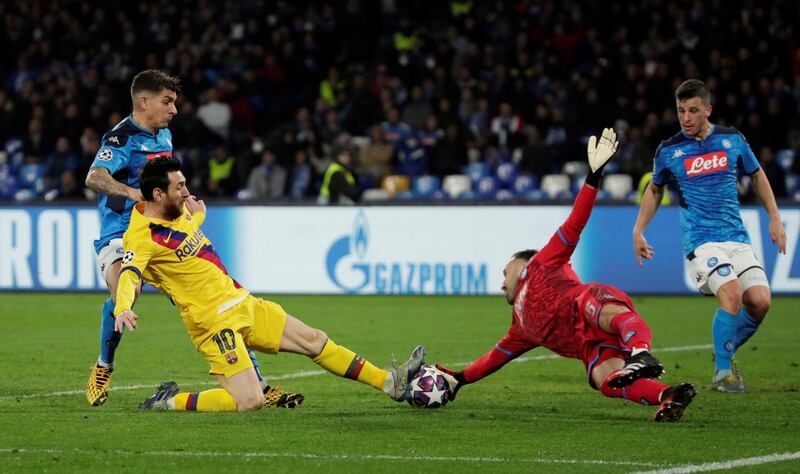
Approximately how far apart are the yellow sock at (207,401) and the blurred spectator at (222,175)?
13968mm

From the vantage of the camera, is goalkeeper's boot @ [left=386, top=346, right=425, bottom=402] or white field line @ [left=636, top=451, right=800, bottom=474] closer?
white field line @ [left=636, top=451, right=800, bottom=474]

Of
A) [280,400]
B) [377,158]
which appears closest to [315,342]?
[280,400]

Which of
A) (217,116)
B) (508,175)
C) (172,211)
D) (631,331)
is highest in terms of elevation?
(172,211)

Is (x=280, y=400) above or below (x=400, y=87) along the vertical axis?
below

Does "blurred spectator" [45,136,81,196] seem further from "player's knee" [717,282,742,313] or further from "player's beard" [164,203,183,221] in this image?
"player's knee" [717,282,742,313]

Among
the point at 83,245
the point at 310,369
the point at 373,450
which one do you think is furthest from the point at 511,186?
the point at 373,450

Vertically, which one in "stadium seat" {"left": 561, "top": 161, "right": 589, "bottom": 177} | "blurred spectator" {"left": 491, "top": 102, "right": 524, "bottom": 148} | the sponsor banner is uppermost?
"blurred spectator" {"left": 491, "top": 102, "right": 524, "bottom": 148}

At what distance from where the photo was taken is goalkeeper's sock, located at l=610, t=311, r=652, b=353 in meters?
7.43

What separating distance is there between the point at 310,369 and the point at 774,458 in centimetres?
509

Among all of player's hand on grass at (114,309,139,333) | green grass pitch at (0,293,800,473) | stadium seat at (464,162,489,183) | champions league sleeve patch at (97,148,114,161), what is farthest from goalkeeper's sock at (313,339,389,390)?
stadium seat at (464,162,489,183)

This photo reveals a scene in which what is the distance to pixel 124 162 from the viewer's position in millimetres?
9109

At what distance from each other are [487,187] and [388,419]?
13.5 meters

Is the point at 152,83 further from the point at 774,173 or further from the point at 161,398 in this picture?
the point at 774,173

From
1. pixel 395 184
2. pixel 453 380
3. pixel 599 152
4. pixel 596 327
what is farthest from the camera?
pixel 395 184
